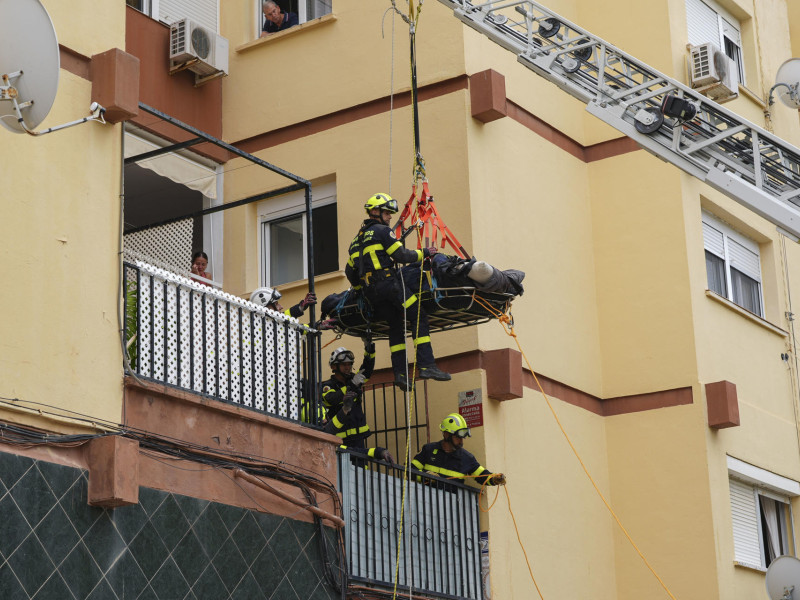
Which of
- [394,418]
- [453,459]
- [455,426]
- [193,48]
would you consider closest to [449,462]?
[453,459]

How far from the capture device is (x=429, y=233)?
15578 mm

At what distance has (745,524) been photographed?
17016 millimetres

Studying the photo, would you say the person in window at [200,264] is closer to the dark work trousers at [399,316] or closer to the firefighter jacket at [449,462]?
the dark work trousers at [399,316]

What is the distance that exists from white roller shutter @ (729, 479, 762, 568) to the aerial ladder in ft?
15.0

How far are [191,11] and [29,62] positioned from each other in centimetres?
908

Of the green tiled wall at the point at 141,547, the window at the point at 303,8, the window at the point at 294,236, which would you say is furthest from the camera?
the window at the point at 303,8

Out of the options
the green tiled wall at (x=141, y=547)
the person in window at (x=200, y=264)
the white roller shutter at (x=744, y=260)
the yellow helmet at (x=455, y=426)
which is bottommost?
the green tiled wall at (x=141, y=547)

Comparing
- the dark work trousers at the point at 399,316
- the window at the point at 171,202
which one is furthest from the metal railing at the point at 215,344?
the window at the point at 171,202

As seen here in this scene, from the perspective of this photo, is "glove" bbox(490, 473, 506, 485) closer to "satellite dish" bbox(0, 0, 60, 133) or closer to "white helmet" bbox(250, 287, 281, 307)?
"white helmet" bbox(250, 287, 281, 307)

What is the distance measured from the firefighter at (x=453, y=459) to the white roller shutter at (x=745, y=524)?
12.4ft

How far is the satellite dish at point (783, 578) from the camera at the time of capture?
52.3 feet

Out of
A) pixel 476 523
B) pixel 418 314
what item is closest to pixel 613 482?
pixel 476 523

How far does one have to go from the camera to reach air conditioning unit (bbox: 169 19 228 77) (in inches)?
676

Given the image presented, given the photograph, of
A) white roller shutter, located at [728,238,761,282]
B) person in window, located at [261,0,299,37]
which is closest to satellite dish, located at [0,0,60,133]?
person in window, located at [261,0,299,37]
